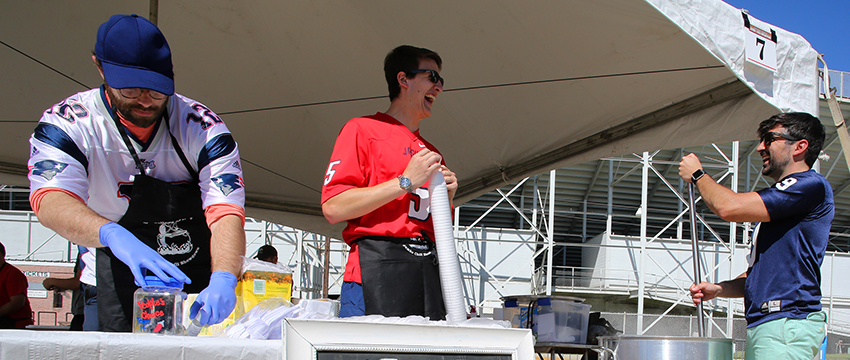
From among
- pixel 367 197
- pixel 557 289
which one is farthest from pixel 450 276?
pixel 557 289

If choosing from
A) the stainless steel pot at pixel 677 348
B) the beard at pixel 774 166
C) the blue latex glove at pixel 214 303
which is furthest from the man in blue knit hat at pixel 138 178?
the beard at pixel 774 166

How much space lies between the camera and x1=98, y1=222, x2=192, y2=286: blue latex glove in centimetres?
124

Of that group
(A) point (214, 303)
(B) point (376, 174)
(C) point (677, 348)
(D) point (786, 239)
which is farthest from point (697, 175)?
(A) point (214, 303)

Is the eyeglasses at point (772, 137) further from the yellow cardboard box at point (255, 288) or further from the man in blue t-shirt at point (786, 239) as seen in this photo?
the yellow cardboard box at point (255, 288)

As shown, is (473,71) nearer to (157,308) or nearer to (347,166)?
(347,166)

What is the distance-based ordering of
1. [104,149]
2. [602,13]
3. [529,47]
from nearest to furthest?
[104,149] < [602,13] < [529,47]

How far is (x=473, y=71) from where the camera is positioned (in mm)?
3412

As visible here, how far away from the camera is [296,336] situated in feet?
3.34

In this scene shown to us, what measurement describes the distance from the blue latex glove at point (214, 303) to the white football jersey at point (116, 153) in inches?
12.9

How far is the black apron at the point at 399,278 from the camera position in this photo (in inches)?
66.2

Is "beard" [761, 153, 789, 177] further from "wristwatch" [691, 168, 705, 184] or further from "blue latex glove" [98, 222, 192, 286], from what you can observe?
"blue latex glove" [98, 222, 192, 286]

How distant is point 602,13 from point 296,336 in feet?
6.78

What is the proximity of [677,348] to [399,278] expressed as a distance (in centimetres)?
103

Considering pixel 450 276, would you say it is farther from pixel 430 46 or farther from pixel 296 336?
pixel 430 46
